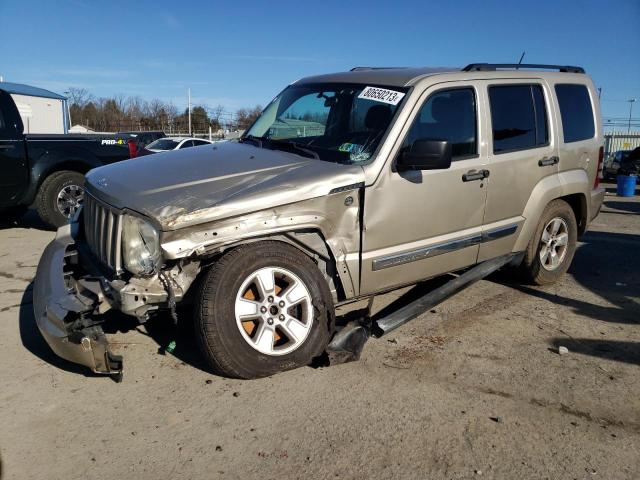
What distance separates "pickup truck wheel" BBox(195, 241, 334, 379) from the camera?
→ 10.4ft

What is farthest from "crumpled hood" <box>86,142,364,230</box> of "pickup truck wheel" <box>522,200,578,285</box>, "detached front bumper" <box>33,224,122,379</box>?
"pickup truck wheel" <box>522,200,578,285</box>

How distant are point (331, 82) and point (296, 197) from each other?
1740 millimetres

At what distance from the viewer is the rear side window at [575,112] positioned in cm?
511

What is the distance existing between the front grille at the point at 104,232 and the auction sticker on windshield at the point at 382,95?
6.86 feet

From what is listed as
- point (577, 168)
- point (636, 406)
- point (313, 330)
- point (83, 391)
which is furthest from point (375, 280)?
point (577, 168)

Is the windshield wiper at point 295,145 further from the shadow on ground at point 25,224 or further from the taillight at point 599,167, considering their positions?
the shadow on ground at point 25,224

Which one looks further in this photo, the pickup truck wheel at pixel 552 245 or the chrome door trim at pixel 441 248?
the pickup truck wheel at pixel 552 245

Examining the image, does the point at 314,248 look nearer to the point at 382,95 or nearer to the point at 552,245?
the point at 382,95

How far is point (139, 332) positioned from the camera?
414cm

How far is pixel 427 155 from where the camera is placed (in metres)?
3.64

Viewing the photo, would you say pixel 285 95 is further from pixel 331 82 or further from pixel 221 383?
pixel 221 383

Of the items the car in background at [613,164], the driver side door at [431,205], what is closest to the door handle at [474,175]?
the driver side door at [431,205]

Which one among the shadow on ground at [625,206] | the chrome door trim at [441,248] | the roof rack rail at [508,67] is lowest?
the shadow on ground at [625,206]

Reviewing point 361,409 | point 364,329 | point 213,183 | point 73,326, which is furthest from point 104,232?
point 361,409
